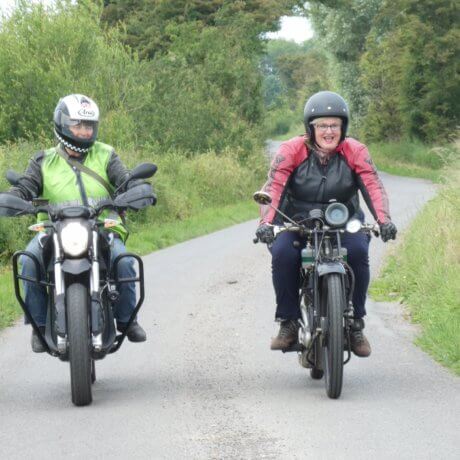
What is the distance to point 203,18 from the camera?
166 ft

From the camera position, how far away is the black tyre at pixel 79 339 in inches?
294

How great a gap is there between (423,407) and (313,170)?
1825 millimetres

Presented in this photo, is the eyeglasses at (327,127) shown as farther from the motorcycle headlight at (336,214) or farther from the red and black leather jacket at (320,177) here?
the motorcycle headlight at (336,214)

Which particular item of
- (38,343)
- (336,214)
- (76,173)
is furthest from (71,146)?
(336,214)

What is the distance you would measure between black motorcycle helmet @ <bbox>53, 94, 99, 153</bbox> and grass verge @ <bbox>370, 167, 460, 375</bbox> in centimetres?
302

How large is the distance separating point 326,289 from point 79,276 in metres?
1.54

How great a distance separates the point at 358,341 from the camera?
8398mm

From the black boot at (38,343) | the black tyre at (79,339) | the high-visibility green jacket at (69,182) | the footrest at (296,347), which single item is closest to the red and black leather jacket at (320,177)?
the footrest at (296,347)

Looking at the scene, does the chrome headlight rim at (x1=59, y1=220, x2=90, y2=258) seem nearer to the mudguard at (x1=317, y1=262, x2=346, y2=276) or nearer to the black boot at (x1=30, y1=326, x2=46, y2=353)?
the black boot at (x1=30, y1=326, x2=46, y2=353)

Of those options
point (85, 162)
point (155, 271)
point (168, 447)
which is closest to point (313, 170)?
point (85, 162)

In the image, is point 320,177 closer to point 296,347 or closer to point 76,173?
point 296,347

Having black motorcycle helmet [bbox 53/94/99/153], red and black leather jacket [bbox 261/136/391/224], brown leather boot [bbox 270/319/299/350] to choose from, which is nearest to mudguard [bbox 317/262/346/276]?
red and black leather jacket [bbox 261/136/391/224]

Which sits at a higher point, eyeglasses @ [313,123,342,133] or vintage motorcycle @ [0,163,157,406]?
eyeglasses @ [313,123,342,133]

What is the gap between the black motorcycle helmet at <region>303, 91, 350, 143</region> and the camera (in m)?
8.30
